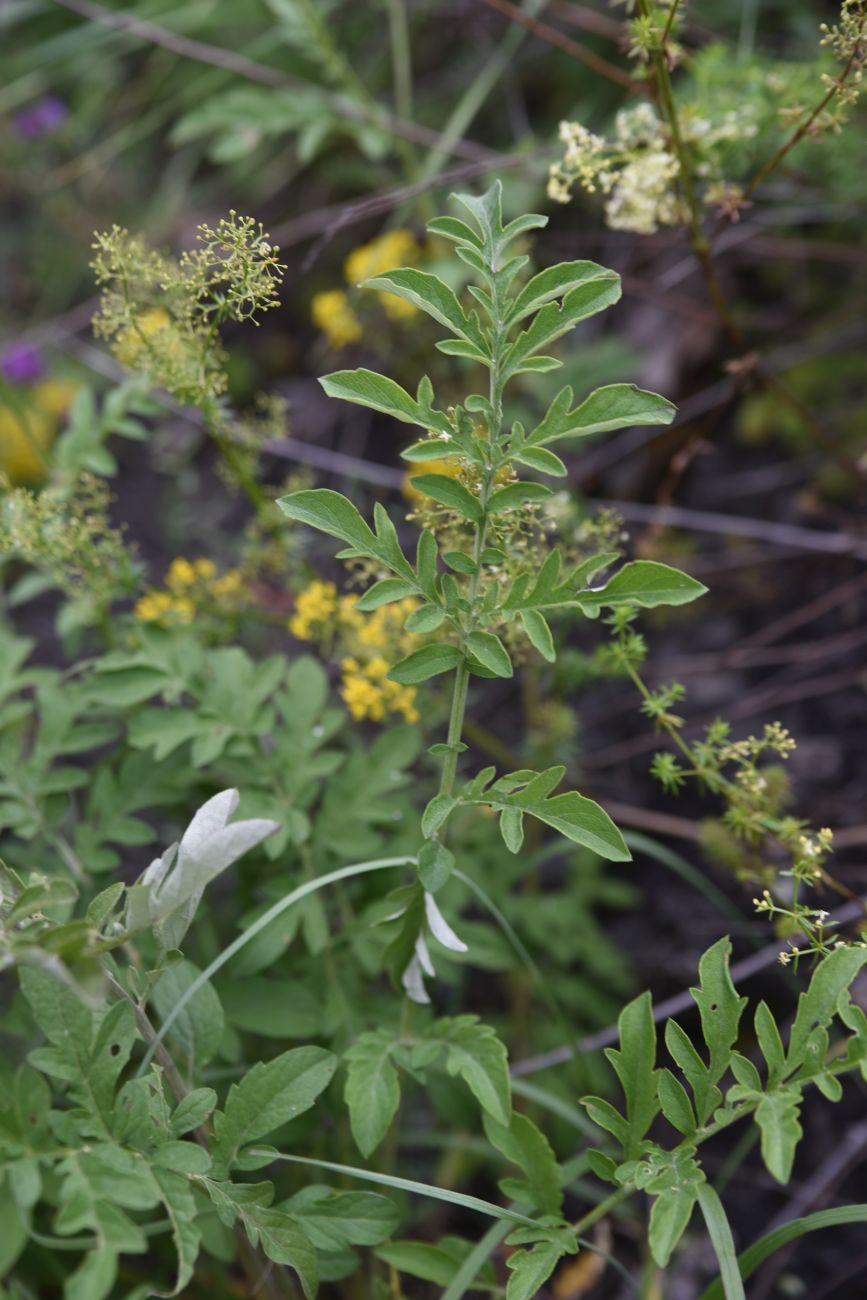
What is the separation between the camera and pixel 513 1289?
120 cm

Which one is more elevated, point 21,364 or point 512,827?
point 21,364

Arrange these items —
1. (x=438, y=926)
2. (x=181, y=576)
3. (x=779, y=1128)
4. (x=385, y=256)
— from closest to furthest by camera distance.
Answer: (x=779, y=1128) < (x=438, y=926) < (x=181, y=576) < (x=385, y=256)

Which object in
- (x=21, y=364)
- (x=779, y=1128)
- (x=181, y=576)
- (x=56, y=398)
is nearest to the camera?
(x=779, y=1128)

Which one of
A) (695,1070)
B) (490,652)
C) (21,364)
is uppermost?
(21,364)

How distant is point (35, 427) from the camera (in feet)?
11.8

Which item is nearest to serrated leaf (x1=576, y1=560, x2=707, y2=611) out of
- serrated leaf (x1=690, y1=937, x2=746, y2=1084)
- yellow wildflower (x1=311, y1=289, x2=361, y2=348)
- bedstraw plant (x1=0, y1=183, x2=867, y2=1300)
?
bedstraw plant (x1=0, y1=183, x2=867, y2=1300)

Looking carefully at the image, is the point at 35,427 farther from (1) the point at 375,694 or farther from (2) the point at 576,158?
(2) the point at 576,158

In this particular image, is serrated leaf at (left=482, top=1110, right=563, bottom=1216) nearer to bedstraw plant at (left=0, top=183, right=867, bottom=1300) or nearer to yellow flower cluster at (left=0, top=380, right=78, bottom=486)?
bedstraw plant at (left=0, top=183, right=867, bottom=1300)

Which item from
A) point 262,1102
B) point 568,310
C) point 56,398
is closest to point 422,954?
point 262,1102

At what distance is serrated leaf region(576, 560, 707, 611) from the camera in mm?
1205

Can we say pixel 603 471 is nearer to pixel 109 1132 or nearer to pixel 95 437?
pixel 95 437

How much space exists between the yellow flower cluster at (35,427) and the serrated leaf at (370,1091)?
8.41 feet

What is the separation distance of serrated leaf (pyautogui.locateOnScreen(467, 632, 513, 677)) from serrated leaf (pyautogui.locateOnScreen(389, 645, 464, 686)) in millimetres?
25

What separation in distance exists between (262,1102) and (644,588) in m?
0.75
